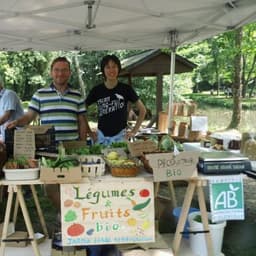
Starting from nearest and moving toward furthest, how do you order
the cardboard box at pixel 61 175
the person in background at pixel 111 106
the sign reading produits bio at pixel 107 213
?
the cardboard box at pixel 61 175, the sign reading produits bio at pixel 107 213, the person in background at pixel 111 106

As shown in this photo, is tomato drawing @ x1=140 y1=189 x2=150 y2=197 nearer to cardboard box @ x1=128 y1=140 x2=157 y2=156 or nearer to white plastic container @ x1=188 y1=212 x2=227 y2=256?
cardboard box @ x1=128 y1=140 x2=157 y2=156

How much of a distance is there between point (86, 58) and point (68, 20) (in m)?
13.1

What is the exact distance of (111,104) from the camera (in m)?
3.30

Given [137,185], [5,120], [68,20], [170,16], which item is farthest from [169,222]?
[68,20]

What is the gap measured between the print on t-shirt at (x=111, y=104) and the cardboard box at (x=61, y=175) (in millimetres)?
1180

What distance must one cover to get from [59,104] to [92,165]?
33.9 inches

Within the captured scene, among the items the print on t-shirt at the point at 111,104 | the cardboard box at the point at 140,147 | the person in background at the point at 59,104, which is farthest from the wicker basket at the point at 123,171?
the print on t-shirt at the point at 111,104

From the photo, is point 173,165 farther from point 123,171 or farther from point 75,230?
point 75,230

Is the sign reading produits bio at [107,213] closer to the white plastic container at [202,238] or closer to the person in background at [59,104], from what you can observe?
the white plastic container at [202,238]

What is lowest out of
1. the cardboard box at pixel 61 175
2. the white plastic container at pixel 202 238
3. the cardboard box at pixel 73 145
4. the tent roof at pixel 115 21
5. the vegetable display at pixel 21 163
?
the white plastic container at pixel 202 238

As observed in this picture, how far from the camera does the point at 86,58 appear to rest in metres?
17.4

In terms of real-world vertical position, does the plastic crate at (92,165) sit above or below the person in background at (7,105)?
below

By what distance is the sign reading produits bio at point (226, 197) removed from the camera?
7.77 feet

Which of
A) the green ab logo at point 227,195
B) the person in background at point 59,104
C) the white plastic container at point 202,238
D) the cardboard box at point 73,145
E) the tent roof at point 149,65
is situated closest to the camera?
the green ab logo at point 227,195
